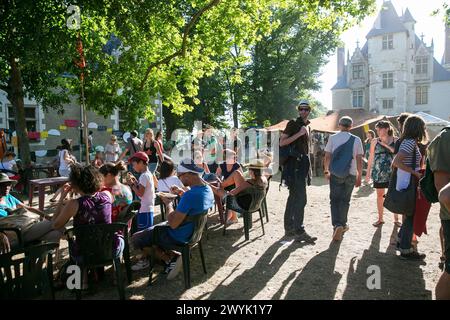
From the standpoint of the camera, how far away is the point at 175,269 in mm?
4285

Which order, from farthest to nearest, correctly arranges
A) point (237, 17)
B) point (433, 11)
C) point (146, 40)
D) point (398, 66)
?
point (398, 66) < point (433, 11) < point (237, 17) < point (146, 40)

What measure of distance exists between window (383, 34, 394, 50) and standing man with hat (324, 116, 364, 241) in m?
42.2

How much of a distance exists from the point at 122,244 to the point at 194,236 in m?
0.76

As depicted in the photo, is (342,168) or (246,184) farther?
(246,184)

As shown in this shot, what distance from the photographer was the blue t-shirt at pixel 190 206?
3.90 meters

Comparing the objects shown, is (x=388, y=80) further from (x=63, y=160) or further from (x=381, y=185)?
(x=63, y=160)

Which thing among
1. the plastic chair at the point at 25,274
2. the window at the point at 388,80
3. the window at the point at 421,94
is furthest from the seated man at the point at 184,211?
the window at the point at 421,94

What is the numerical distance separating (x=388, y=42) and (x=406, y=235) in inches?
1716

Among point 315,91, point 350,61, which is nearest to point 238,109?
point 315,91

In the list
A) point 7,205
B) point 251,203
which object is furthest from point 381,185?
point 7,205

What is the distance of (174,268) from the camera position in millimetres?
4289

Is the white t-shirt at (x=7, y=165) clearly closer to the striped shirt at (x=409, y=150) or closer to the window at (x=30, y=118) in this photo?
the window at (x=30, y=118)
